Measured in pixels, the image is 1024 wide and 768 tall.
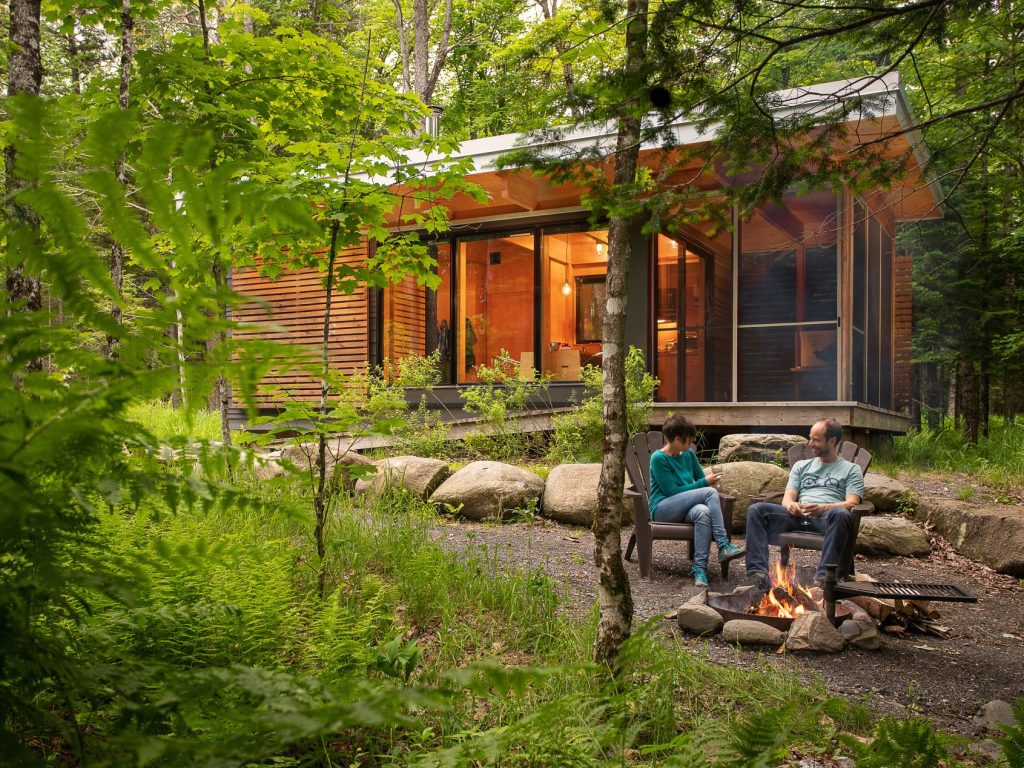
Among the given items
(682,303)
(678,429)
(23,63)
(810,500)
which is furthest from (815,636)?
(682,303)

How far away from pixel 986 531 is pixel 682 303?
5.26 m

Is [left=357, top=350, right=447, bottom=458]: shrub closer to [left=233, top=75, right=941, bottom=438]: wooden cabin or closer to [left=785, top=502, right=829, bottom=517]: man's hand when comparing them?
[left=233, top=75, right=941, bottom=438]: wooden cabin

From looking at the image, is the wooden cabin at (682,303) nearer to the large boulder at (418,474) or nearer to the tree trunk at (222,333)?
the large boulder at (418,474)

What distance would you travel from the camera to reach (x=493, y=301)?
40.9ft

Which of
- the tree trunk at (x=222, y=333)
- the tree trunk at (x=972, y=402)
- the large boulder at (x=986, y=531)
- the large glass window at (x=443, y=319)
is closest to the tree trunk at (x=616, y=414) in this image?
the tree trunk at (x=222, y=333)

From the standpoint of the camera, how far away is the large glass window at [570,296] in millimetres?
11953

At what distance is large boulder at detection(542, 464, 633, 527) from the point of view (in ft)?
22.0

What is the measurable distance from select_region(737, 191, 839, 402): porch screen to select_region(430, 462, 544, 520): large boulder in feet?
15.2

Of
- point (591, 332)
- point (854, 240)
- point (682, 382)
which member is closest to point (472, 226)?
point (591, 332)

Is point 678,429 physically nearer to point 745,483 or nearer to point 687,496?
point 687,496

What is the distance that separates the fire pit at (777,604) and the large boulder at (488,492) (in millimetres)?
2510

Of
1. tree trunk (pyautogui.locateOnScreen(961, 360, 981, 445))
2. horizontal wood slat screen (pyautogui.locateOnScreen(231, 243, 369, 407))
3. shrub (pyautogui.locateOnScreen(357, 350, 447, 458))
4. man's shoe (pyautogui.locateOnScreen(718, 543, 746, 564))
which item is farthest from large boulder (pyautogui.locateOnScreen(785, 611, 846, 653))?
tree trunk (pyautogui.locateOnScreen(961, 360, 981, 445))

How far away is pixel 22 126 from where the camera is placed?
2.90 feet

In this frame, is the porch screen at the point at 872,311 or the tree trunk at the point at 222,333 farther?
the porch screen at the point at 872,311
